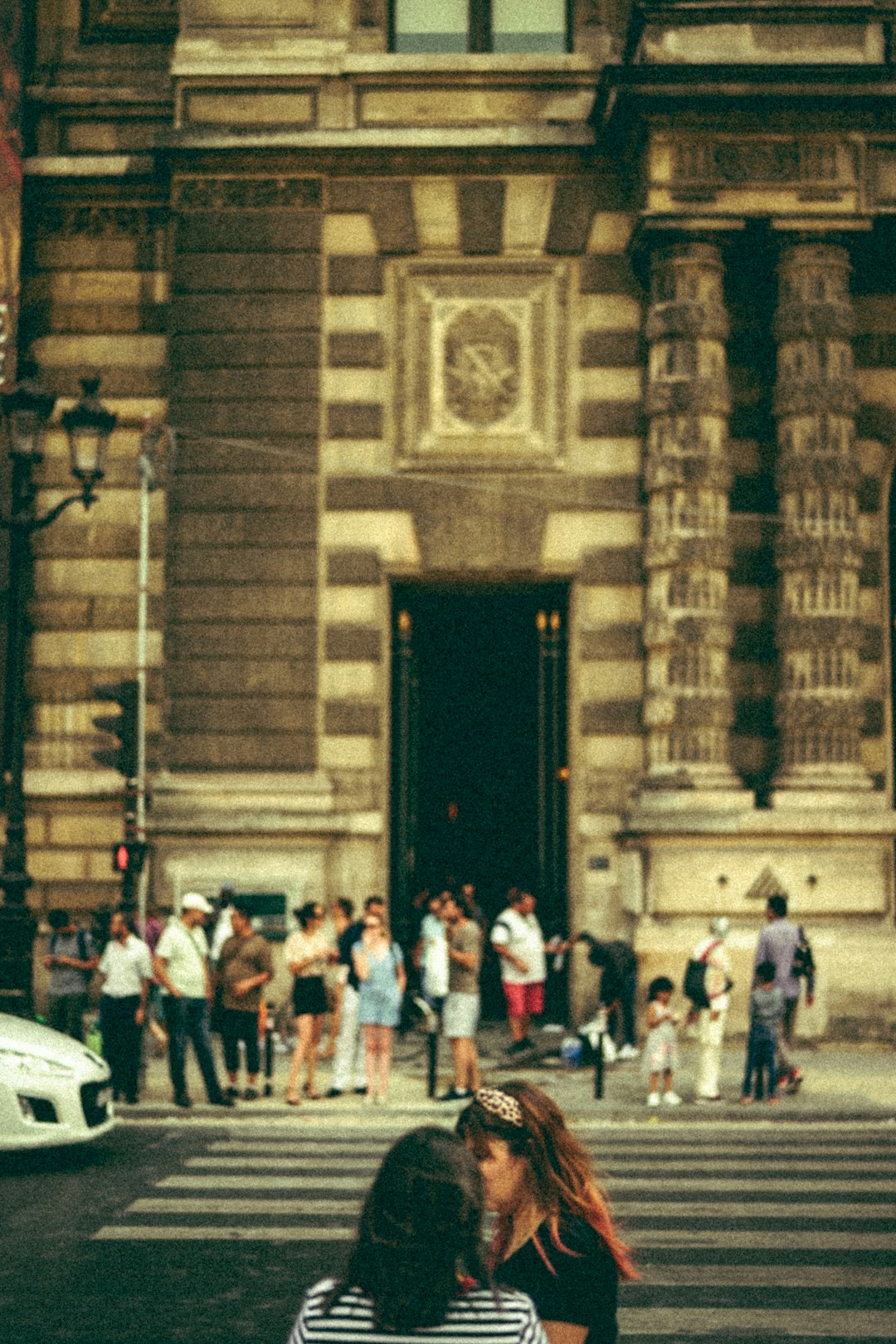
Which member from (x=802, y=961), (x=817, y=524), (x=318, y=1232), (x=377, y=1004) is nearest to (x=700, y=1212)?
(x=318, y=1232)

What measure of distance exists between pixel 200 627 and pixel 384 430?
Result: 3.12 meters

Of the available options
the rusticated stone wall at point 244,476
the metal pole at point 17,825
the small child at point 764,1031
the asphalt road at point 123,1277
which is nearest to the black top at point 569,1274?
the asphalt road at point 123,1277

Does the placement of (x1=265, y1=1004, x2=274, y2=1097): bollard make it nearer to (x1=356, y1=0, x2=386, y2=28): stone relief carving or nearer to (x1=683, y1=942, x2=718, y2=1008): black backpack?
(x1=683, y1=942, x2=718, y2=1008): black backpack

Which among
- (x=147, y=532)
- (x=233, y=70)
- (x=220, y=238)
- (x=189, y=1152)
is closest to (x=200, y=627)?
(x=147, y=532)

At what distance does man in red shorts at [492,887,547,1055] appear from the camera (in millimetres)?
20016

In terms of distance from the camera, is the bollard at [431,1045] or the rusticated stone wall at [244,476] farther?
the rusticated stone wall at [244,476]

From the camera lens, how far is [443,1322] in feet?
11.5

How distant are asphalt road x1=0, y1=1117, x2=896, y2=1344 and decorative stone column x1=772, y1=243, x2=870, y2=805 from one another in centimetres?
689

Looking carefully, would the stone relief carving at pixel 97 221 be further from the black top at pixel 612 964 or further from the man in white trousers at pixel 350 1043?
the black top at pixel 612 964

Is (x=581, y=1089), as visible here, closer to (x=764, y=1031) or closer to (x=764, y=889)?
(x=764, y=1031)

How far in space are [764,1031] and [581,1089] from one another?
183 centimetres

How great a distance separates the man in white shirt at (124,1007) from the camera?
16266 mm

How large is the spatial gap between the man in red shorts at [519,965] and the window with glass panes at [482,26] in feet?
32.9

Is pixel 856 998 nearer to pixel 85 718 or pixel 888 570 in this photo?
pixel 888 570
